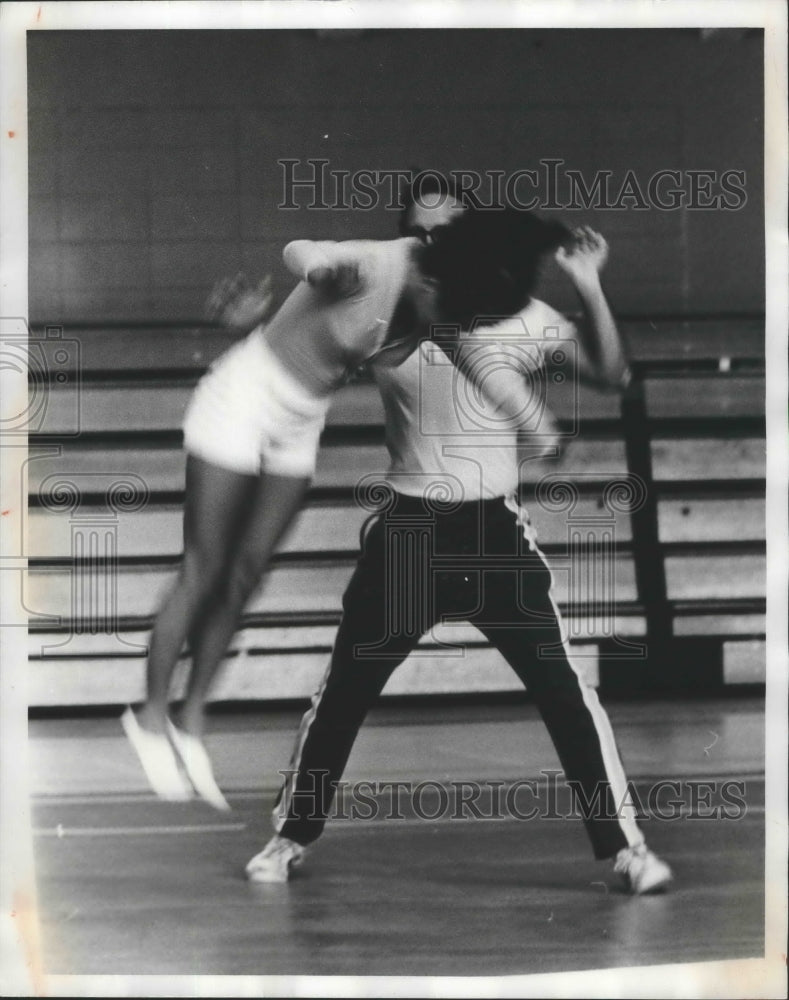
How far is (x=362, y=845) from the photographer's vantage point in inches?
147

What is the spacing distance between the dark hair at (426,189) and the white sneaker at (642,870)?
5.59 feet

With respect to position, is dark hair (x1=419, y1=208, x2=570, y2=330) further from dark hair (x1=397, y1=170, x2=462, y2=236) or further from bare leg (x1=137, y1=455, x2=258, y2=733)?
bare leg (x1=137, y1=455, x2=258, y2=733)

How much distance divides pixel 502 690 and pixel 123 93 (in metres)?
1.79

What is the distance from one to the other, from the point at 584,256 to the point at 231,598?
1.25m

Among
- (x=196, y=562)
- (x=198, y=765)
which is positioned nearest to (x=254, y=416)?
(x=196, y=562)

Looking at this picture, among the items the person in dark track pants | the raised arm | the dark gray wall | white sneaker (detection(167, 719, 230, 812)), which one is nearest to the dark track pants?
the person in dark track pants

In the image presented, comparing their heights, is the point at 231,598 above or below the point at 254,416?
below

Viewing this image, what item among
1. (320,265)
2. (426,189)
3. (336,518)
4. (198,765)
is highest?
(426,189)

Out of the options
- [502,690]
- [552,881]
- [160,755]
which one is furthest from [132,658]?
[552,881]

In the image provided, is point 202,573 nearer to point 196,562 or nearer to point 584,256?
point 196,562

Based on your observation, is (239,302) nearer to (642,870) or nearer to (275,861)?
(275,861)

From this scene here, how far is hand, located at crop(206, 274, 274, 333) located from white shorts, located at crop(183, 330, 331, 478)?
0.15 feet

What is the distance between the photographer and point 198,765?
3719 millimetres

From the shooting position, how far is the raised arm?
3.70m
